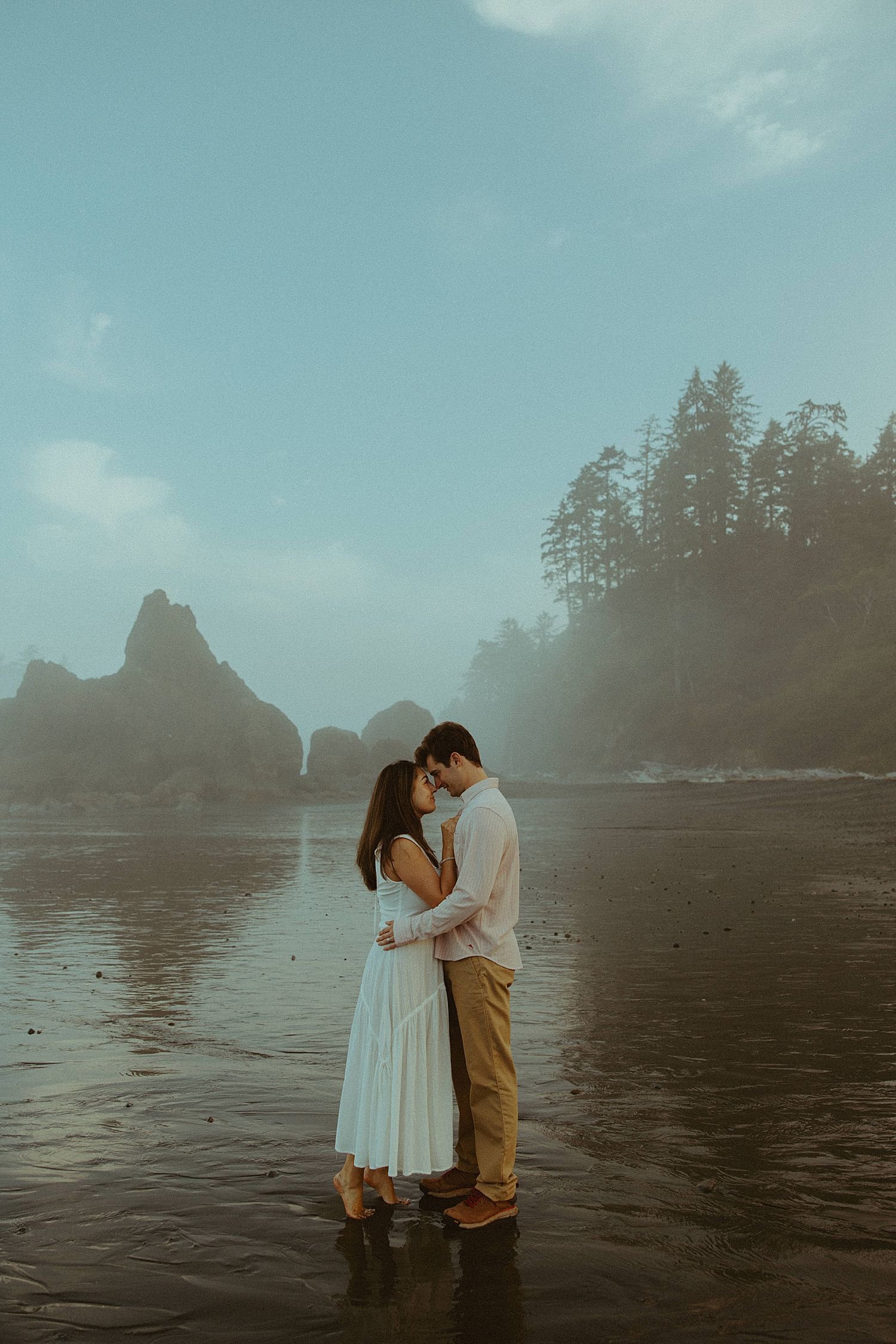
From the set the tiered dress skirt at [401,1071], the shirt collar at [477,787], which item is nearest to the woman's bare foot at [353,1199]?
the tiered dress skirt at [401,1071]

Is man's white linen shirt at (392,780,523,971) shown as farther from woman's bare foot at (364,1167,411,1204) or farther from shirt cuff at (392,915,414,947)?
woman's bare foot at (364,1167,411,1204)

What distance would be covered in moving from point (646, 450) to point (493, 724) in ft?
182

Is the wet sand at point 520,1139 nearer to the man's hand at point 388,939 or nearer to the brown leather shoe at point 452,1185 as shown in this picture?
the brown leather shoe at point 452,1185

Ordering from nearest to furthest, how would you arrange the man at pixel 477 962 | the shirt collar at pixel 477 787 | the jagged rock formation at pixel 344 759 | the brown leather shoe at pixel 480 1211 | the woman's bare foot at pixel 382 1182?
the brown leather shoe at pixel 480 1211 → the man at pixel 477 962 → the woman's bare foot at pixel 382 1182 → the shirt collar at pixel 477 787 → the jagged rock formation at pixel 344 759

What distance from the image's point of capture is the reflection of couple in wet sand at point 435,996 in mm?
4777

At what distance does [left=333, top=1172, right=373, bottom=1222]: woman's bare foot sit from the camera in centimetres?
476

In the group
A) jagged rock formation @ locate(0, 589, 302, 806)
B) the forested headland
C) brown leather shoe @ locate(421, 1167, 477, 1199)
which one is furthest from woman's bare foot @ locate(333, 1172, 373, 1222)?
jagged rock formation @ locate(0, 589, 302, 806)

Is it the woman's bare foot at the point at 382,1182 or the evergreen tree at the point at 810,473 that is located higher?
the evergreen tree at the point at 810,473

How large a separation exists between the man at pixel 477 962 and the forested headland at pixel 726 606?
36222 millimetres

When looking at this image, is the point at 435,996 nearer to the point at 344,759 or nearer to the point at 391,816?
the point at 391,816

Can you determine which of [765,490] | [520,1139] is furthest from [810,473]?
[520,1139]

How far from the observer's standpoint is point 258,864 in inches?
973

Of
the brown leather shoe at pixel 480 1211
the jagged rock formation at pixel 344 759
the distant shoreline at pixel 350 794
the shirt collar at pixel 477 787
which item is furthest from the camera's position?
the jagged rock formation at pixel 344 759

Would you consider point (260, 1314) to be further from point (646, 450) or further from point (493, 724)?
point (493, 724)
